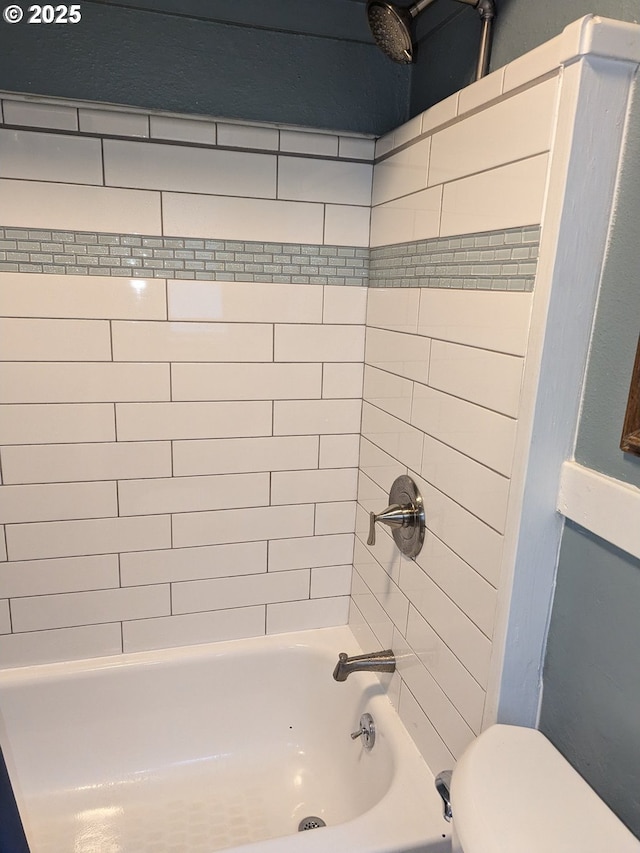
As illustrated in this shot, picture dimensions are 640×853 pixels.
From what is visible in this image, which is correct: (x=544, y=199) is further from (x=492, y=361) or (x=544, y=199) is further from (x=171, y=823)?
(x=171, y=823)

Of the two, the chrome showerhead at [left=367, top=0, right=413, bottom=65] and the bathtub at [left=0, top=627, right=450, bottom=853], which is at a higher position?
the chrome showerhead at [left=367, top=0, right=413, bottom=65]

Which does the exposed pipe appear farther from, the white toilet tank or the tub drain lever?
the tub drain lever

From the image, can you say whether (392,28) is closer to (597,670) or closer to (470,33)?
(470,33)

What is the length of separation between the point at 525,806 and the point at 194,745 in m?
1.17

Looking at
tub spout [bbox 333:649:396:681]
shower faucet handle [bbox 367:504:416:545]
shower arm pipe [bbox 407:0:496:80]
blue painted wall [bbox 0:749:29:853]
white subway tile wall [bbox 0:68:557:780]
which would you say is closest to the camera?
blue painted wall [bbox 0:749:29:853]

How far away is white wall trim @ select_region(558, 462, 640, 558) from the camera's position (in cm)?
87

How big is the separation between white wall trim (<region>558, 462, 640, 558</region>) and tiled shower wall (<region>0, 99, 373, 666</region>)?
818 mm

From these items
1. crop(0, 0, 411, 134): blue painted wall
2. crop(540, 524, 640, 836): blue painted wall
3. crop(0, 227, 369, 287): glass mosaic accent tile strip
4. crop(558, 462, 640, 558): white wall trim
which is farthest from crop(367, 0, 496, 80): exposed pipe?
crop(540, 524, 640, 836): blue painted wall

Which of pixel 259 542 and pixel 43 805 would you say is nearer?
pixel 43 805

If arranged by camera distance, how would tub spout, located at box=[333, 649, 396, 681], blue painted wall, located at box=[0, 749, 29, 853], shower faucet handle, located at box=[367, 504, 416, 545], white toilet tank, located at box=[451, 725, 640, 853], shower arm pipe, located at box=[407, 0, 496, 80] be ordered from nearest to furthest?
white toilet tank, located at box=[451, 725, 640, 853] → blue painted wall, located at box=[0, 749, 29, 853] → shower arm pipe, located at box=[407, 0, 496, 80] → shower faucet handle, located at box=[367, 504, 416, 545] → tub spout, located at box=[333, 649, 396, 681]

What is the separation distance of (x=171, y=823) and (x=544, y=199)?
5.61 ft

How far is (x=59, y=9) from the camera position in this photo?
130cm

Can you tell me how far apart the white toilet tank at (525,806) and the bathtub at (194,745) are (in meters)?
0.48

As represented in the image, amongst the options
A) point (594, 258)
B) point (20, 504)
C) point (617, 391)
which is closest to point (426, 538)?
point (617, 391)
